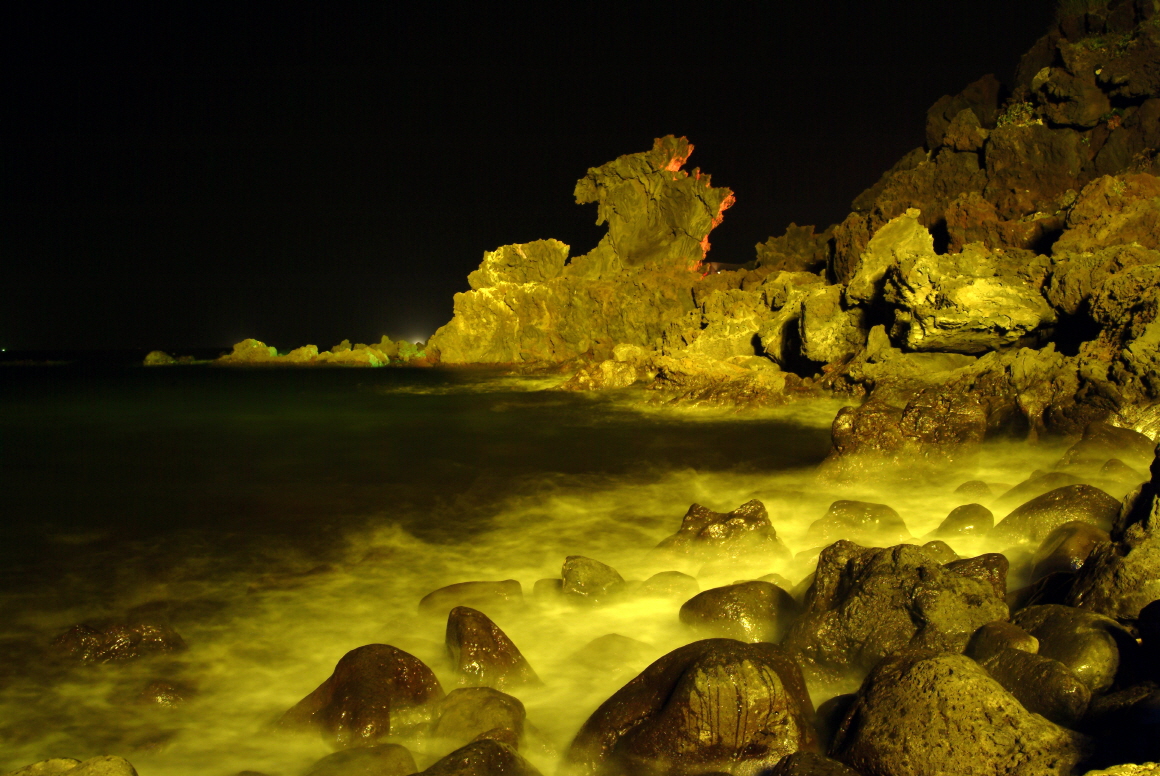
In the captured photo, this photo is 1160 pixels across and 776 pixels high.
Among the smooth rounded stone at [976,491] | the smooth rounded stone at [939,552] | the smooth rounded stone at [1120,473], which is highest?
the smooth rounded stone at [1120,473]

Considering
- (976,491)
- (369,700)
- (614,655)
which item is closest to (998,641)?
(614,655)

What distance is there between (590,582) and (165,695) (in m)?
2.89

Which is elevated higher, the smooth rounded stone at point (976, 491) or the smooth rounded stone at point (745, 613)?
the smooth rounded stone at point (976, 491)

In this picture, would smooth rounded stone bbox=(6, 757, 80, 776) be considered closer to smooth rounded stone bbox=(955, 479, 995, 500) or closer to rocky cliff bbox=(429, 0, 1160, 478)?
smooth rounded stone bbox=(955, 479, 995, 500)

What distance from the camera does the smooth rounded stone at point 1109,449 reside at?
7.40 m

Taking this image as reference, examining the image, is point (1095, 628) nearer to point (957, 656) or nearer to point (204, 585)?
point (957, 656)

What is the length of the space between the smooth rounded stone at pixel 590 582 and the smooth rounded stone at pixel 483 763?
2.37m

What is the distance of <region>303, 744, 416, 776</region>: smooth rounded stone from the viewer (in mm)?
3271

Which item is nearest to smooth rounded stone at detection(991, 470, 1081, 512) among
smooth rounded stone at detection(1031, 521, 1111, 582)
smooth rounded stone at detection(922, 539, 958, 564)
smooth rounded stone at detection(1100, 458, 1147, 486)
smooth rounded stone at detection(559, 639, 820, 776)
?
smooth rounded stone at detection(1100, 458, 1147, 486)

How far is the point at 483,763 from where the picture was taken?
2965 mm

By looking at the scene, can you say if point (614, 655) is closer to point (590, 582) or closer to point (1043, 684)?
point (590, 582)

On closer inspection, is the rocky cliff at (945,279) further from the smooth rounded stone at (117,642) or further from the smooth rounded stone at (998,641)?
the smooth rounded stone at (117,642)

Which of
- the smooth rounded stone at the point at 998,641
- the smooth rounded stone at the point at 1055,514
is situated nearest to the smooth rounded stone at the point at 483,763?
the smooth rounded stone at the point at 998,641

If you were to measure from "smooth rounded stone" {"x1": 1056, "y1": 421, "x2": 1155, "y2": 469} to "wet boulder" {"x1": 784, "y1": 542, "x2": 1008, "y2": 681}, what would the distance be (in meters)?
3.99
